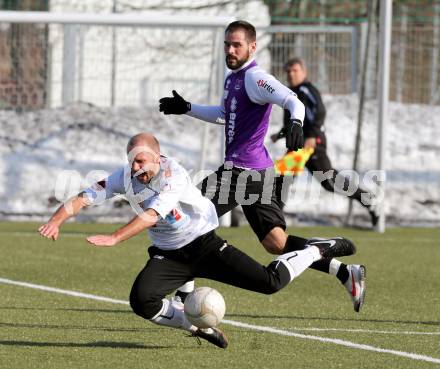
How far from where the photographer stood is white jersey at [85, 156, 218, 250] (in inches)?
287

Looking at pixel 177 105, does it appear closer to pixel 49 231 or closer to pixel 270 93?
pixel 270 93

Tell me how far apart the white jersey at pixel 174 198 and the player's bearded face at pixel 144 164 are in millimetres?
115

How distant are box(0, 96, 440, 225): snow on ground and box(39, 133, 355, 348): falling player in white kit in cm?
1073

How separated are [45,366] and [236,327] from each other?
2038mm

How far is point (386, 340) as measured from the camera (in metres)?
7.94

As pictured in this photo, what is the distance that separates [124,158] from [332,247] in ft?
36.3

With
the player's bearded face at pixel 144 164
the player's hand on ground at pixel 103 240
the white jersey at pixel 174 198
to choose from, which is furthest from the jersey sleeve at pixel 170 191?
the player's hand on ground at pixel 103 240

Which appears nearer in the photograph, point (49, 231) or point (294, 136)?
point (49, 231)

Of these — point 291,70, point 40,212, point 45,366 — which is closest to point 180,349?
point 45,366

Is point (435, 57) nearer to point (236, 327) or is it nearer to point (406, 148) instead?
point (406, 148)

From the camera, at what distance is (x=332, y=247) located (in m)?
8.38

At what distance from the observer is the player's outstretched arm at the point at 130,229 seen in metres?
6.70

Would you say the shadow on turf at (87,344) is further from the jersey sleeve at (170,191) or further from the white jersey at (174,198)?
the jersey sleeve at (170,191)

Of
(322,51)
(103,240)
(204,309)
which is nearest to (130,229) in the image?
(103,240)
